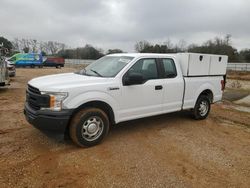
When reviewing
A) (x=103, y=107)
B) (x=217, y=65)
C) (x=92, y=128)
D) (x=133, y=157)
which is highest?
(x=217, y=65)

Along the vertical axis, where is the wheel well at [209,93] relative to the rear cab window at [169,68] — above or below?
below

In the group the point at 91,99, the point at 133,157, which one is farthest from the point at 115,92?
the point at 133,157

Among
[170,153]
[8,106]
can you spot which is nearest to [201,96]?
[170,153]

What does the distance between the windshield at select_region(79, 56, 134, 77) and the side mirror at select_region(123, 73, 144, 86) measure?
10.1 inches

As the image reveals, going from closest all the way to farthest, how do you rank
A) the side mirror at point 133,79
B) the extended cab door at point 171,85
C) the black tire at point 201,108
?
the side mirror at point 133,79
the extended cab door at point 171,85
the black tire at point 201,108

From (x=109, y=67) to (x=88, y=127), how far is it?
148 cm

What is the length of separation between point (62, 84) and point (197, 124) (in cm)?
390

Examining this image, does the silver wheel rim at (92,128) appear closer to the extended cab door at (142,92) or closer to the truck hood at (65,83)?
the extended cab door at (142,92)

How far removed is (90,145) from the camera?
447 centimetres

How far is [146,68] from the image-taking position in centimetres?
531

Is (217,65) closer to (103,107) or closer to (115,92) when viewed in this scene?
(115,92)

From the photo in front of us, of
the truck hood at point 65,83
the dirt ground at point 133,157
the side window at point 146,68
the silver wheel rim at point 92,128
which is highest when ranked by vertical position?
the side window at point 146,68

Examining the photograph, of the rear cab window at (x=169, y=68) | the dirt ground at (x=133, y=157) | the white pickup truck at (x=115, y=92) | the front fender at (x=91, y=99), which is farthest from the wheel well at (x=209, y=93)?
the front fender at (x=91, y=99)

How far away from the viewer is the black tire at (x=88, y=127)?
428 centimetres
